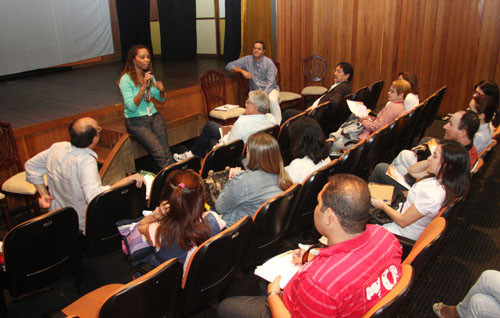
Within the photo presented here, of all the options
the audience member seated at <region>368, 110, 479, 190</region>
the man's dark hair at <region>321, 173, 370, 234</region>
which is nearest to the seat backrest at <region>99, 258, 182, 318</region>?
the man's dark hair at <region>321, 173, 370, 234</region>

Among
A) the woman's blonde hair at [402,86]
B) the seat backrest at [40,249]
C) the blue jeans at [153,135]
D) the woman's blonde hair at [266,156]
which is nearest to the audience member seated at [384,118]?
the woman's blonde hair at [402,86]

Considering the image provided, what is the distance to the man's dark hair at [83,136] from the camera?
264 centimetres

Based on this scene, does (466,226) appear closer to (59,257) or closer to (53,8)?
(59,257)

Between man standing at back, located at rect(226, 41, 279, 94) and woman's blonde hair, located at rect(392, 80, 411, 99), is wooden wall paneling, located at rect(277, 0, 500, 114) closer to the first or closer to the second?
man standing at back, located at rect(226, 41, 279, 94)

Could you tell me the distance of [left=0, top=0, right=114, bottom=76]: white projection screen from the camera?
609cm

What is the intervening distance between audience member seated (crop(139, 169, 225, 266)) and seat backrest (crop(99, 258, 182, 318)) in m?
0.21

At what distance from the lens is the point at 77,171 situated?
2666mm

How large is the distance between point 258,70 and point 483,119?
3.30 metres

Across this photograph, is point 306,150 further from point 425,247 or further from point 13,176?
point 13,176

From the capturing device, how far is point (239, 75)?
6.39 metres

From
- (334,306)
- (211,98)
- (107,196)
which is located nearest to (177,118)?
(211,98)

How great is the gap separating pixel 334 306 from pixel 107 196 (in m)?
1.66

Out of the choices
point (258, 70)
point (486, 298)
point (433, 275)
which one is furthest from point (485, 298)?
point (258, 70)

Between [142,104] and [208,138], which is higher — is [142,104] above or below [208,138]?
above
